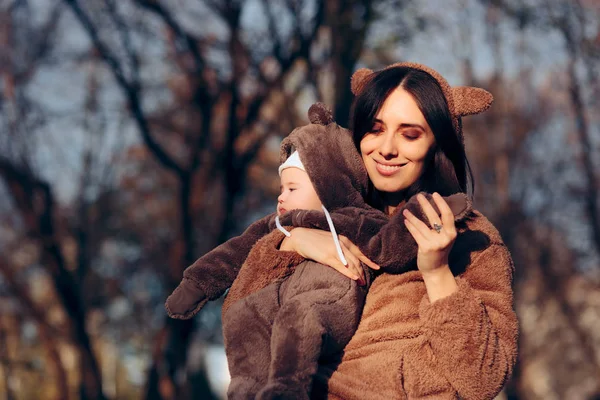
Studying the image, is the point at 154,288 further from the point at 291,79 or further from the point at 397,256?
the point at 397,256

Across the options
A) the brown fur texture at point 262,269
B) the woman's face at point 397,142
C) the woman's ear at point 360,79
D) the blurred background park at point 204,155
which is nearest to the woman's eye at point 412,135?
the woman's face at point 397,142

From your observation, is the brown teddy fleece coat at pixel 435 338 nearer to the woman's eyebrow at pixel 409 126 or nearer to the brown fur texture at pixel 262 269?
the brown fur texture at pixel 262 269

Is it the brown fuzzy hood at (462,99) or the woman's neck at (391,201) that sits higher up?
the brown fuzzy hood at (462,99)

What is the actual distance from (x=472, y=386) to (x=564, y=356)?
24245 mm

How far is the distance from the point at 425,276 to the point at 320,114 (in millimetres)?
740

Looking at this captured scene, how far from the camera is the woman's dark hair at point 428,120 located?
3305 millimetres

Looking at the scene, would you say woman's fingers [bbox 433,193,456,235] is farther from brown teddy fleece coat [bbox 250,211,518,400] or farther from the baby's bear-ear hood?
the baby's bear-ear hood

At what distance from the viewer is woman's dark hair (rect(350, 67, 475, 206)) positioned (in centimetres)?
330

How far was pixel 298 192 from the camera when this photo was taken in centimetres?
327

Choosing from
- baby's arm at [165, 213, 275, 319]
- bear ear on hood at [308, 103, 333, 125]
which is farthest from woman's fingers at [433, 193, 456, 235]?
baby's arm at [165, 213, 275, 319]

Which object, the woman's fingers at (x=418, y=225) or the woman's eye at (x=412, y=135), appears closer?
the woman's fingers at (x=418, y=225)

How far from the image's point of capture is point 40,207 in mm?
14500

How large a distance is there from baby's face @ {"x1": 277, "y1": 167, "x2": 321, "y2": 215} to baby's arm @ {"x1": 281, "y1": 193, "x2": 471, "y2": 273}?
51 mm

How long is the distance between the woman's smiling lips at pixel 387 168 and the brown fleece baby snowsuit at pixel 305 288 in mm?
55
